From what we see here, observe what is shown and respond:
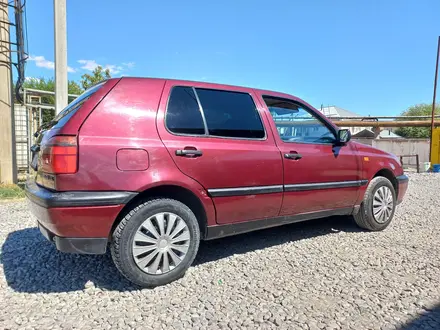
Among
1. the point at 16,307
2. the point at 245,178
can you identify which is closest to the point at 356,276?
the point at 245,178

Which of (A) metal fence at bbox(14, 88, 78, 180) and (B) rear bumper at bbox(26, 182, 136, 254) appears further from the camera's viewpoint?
(A) metal fence at bbox(14, 88, 78, 180)

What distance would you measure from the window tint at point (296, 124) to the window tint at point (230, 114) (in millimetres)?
287

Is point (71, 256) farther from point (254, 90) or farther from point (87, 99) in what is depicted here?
point (254, 90)

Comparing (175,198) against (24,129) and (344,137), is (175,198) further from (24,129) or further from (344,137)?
(24,129)

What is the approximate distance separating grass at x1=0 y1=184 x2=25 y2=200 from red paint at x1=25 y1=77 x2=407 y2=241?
4.57 metres

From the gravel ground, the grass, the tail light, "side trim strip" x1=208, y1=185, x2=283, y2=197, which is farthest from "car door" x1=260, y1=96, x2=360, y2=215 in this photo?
the grass

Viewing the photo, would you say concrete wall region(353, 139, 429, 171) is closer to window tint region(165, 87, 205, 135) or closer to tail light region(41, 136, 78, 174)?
window tint region(165, 87, 205, 135)

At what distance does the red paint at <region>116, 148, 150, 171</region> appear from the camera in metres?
2.43

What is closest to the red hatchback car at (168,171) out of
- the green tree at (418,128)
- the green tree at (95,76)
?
the green tree at (95,76)

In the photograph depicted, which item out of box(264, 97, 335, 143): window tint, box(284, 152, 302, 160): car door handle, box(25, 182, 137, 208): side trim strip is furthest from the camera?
box(264, 97, 335, 143): window tint

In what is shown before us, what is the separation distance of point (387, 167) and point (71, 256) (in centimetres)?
413

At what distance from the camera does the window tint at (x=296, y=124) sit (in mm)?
3482

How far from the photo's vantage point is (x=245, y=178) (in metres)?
3.02

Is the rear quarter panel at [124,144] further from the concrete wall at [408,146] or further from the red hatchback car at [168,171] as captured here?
the concrete wall at [408,146]
